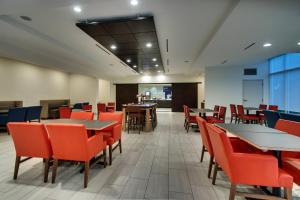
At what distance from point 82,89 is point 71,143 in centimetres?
1027

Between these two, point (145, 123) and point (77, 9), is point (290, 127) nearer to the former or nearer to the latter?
point (77, 9)

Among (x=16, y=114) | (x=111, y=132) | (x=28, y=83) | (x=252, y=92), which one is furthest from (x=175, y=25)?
(x=28, y=83)

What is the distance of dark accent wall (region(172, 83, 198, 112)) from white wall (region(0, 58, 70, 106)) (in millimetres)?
8055

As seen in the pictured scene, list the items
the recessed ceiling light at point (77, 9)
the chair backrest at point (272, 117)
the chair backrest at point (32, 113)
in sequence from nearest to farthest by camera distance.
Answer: the recessed ceiling light at point (77, 9), the chair backrest at point (272, 117), the chair backrest at point (32, 113)

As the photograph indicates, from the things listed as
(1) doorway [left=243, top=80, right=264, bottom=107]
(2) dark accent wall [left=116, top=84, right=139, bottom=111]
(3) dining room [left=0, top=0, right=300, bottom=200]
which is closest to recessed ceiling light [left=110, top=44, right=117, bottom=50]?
(3) dining room [left=0, top=0, right=300, bottom=200]

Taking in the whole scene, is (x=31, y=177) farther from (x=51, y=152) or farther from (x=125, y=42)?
(x=125, y=42)

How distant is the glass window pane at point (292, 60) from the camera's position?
6.98 metres

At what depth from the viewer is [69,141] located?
2328 millimetres

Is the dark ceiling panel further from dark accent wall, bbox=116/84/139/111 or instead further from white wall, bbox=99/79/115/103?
white wall, bbox=99/79/115/103

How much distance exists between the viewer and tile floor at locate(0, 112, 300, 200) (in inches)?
87.2

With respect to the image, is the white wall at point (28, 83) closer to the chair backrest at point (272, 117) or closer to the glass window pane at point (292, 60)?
the chair backrest at point (272, 117)

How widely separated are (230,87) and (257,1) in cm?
679

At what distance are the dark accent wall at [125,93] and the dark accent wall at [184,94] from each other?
10.3 ft

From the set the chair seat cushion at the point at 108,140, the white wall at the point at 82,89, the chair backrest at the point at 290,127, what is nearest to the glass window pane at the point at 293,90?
the chair backrest at the point at 290,127
